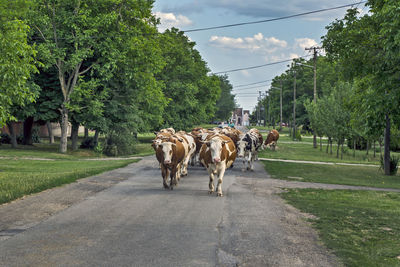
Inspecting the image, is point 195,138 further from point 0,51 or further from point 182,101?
point 182,101

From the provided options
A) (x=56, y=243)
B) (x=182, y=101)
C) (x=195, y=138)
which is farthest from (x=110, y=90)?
(x=56, y=243)

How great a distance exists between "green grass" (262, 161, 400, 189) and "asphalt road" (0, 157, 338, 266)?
8768 mm

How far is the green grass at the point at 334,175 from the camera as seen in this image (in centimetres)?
2259

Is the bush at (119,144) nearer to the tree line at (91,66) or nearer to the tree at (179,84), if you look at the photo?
the tree line at (91,66)

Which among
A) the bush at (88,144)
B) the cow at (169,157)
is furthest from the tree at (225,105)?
the cow at (169,157)

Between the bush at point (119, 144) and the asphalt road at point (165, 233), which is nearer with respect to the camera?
the asphalt road at point (165, 233)

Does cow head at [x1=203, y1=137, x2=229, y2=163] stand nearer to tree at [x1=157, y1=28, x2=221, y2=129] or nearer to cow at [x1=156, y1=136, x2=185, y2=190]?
cow at [x1=156, y1=136, x2=185, y2=190]

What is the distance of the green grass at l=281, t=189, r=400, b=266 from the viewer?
26.8 feet

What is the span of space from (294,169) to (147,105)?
21954 mm

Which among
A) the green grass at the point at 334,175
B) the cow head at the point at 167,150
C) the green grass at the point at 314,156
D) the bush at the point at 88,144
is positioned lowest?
the green grass at the point at 334,175

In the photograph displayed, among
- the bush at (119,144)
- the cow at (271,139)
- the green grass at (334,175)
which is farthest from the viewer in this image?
the cow at (271,139)

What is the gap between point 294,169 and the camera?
90.7ft

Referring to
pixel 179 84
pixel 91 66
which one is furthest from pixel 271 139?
pixel 91 66

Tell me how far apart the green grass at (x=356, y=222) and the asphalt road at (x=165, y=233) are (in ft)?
1.44
